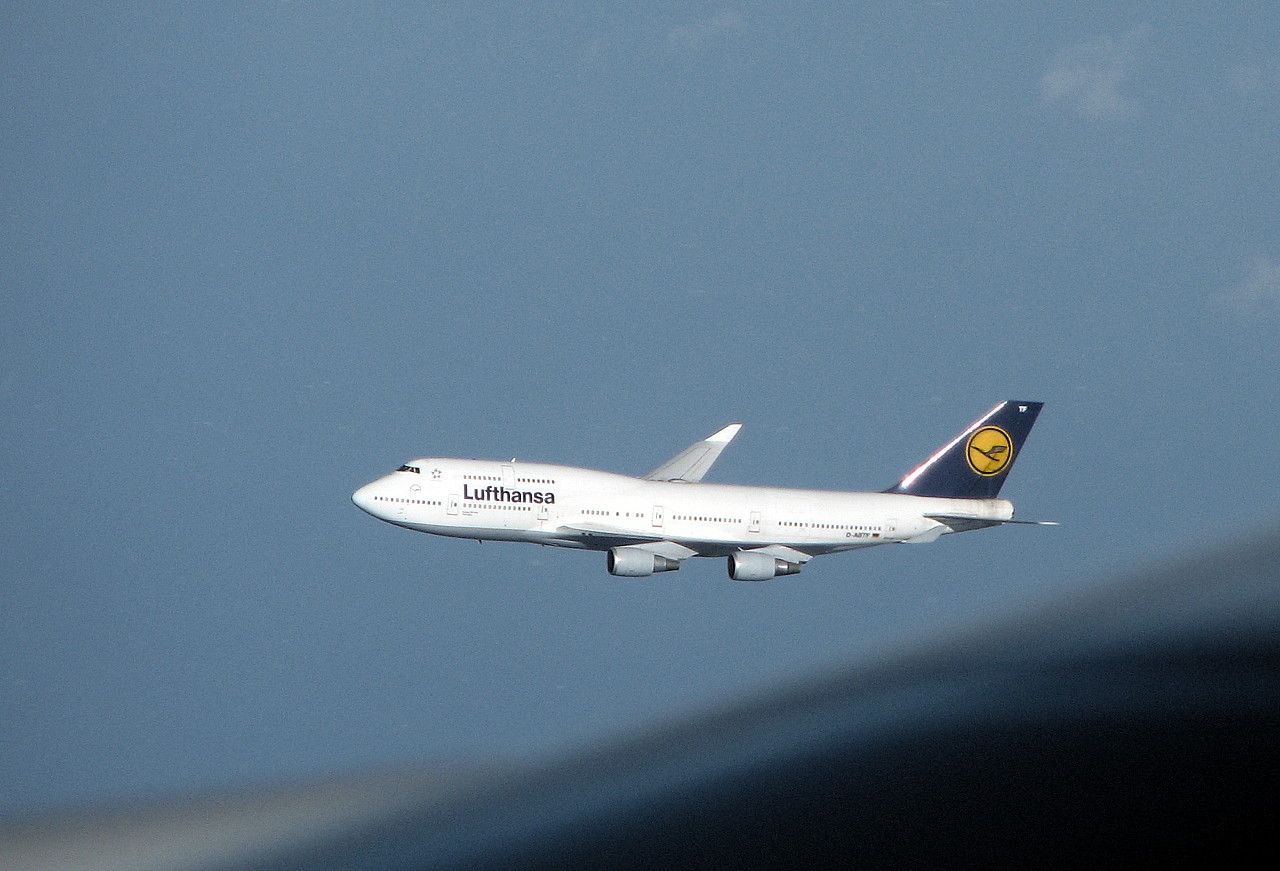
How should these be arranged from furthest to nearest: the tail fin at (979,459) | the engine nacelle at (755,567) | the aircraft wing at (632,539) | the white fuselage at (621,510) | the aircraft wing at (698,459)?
the aircraft wing at (698,459)
the tail fin at (979,459)
the engine nacelle at (755,567)
the aircraft wing at (632,539)
the white fuselage at (621,510)

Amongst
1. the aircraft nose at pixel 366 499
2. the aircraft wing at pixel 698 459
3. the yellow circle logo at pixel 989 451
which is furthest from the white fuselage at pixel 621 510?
the aircraft wing at pixel 698 459

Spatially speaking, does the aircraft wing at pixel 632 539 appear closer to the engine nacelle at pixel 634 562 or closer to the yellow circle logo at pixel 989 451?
the engine nacelle at pixel 634 562

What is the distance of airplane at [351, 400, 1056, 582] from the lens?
64312 mm

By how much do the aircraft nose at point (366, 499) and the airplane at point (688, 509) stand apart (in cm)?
7

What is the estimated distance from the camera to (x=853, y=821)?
4.72 metres

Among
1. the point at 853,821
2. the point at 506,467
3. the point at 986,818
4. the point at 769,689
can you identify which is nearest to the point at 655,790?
the point at 853,821

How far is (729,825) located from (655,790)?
368 mm

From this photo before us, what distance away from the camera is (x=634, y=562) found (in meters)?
68.4

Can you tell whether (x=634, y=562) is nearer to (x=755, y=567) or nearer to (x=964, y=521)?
(x=755, y=567)

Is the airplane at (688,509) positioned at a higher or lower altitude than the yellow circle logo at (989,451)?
lower

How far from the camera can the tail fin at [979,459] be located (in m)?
73.2

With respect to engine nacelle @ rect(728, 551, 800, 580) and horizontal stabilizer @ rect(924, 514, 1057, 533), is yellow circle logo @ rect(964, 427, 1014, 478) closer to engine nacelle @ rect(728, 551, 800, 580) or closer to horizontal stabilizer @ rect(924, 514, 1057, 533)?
horizontal stabilizer @ rect(924, 514, 1057, 533)

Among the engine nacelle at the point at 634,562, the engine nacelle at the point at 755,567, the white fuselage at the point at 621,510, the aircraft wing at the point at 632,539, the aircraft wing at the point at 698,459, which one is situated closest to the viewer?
the white fuselage at the point at 621,510

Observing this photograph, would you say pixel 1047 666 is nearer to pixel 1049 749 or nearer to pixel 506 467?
pixel 1049 749
